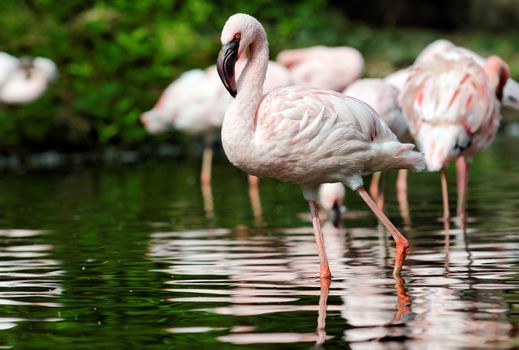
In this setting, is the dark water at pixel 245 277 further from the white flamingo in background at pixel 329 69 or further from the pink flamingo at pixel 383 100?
the white flamingo in background at pixel 329 69

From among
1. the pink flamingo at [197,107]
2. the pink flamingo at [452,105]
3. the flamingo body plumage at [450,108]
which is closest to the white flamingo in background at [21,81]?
the pink flamingo at [197,107]

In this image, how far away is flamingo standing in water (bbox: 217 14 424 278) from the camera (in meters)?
6.67

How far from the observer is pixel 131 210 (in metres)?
11.8

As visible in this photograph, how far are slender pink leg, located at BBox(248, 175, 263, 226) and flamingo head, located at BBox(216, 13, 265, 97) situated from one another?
11.7 feet

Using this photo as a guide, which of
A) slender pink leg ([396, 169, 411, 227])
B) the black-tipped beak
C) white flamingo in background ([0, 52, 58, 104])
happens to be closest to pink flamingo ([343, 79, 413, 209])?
slender pink leg ([396, 169, 411, 227])

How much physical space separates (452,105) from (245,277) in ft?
9.30

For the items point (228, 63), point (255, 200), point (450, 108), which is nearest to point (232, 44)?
point (228, 63)

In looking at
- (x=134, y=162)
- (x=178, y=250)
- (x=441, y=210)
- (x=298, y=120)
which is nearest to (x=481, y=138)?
(x=441, y=210)

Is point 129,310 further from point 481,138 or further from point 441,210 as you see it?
point 441,210

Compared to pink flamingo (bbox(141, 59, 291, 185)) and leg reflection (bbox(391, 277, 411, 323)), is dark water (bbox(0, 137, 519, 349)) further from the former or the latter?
pink flamingo (bbox(141, 59, 291, 185))

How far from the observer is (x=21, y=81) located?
1780 centimetres

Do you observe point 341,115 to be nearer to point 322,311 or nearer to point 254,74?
point 254,74

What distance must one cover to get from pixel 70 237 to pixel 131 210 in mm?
2265

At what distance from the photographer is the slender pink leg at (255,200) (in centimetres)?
1077
